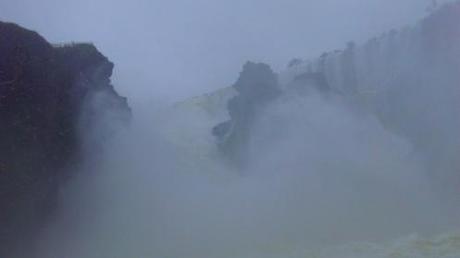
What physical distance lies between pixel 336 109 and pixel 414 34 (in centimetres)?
617

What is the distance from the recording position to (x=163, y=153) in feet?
130

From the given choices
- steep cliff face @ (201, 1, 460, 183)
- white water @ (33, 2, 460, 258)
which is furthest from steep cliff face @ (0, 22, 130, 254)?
steep cliff face @ (201, 1, 460, 183)

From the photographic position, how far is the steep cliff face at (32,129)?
24766 mm

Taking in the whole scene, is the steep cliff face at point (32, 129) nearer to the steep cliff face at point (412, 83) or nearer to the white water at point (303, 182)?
the white water at point (303, 182)

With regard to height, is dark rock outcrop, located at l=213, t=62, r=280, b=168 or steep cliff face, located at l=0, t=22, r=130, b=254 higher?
dark rock outcrop, located at l=213, t=62, r=280, b=168

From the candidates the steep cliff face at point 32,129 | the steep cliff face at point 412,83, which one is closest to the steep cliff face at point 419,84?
the steep cliff face at point 412,83

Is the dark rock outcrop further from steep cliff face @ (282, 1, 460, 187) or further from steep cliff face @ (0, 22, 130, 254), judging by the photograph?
steep cliff face @ (0, 22, 130, 254)

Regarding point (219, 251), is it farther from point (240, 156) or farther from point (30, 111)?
point (240, 156)

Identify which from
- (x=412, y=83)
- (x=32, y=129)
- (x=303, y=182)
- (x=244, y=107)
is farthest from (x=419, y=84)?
(x=32, y=129)

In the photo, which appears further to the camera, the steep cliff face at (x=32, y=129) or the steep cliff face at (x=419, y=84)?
A: the steep cliff face at (x=419, y=84)

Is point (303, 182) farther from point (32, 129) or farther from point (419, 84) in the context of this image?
point (32, 129)

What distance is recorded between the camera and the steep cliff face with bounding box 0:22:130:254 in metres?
24.8

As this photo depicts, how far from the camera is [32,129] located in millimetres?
25922

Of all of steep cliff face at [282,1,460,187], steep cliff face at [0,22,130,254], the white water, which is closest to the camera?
steep cliff face at [0,22,130,254]
